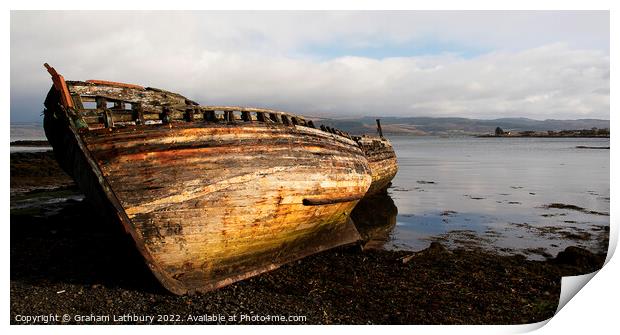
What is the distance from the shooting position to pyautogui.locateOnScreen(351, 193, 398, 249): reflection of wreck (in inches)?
499

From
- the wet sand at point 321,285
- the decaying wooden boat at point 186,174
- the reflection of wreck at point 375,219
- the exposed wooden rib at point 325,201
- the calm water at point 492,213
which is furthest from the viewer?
the reflection of wreck at point 375,219

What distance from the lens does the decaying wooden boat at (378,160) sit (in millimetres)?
18234

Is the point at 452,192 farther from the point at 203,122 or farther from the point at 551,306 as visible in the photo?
the point at 203,122

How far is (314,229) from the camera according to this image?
956cm

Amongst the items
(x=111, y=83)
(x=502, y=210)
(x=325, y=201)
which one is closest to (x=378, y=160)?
(x=502, y=210)

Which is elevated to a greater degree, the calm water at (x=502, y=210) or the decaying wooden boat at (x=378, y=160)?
the decaying wooden boat at (x=378, y=160)

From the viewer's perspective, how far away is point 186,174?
669 cm

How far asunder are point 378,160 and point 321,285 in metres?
11.9

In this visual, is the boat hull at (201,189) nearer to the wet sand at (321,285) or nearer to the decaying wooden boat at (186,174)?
the decaying wooden boat at (186,174)

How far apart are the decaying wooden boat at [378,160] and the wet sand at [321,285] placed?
7.32 meters

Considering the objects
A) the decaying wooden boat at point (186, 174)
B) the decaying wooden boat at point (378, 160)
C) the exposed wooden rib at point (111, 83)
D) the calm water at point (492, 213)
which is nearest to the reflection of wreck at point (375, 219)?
the calm water at point (492, 213)

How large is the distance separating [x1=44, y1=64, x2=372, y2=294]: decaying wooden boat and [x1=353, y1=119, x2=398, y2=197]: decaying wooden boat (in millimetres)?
9620

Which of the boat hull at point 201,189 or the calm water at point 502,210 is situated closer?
the boat hull at point 201,189

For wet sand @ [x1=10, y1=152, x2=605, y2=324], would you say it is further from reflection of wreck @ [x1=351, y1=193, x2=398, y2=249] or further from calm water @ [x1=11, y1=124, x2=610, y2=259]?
calm water @ [x1=11, y1=124, x2=610, y2=259]
